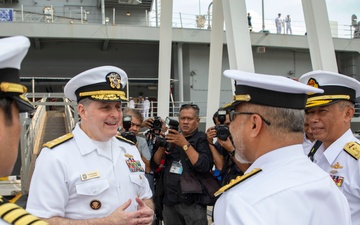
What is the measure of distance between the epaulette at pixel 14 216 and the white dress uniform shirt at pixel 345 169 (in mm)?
1707

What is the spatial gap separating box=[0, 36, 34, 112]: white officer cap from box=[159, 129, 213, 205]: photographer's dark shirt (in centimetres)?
242

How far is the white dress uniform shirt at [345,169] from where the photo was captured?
1.93 metres

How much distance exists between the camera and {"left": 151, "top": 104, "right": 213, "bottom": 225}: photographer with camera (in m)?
3.29

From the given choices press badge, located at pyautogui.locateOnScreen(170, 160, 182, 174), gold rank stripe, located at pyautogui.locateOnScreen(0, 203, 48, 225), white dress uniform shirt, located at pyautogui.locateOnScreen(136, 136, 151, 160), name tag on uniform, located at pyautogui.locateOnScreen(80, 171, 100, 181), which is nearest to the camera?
gold rank stripe, located at pyautogui.locateOnScreen(0, 203, 48, 225)

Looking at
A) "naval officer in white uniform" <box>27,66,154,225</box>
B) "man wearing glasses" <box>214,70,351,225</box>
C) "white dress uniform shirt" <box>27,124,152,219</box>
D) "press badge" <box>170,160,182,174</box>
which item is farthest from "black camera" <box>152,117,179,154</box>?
"man wearing glasses" <box>214,70,351,225</box>

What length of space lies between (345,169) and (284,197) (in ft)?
3.60

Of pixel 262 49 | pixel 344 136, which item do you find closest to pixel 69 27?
pixel 262 49

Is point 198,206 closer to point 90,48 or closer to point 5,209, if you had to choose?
point 5,209

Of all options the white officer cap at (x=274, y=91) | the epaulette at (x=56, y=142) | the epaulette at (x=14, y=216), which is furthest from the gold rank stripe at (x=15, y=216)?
the epaulette at (x=56, y=142)

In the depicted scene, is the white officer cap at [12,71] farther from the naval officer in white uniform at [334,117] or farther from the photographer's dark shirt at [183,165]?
the photographer's dark shirt at [183,165]

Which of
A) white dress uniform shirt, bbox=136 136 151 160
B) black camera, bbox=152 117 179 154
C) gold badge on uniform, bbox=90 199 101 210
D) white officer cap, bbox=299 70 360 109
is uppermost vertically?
white officer cap, bbox=299 70 360 109

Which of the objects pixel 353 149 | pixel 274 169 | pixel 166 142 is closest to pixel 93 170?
pixel 274 169

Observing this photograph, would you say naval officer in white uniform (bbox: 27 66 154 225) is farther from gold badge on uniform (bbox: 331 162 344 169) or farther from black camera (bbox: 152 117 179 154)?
gold badge on uniform (bbox: 331 162 344 169)

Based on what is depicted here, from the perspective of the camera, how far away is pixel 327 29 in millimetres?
6504
